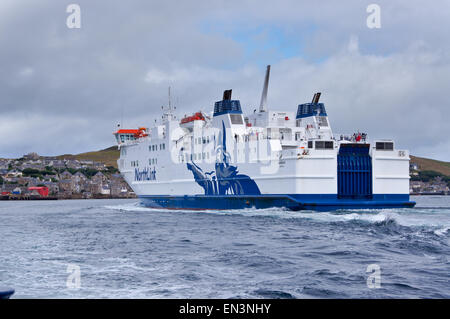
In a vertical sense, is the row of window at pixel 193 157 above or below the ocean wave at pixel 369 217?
above

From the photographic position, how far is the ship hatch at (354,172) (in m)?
30.5

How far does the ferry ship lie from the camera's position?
30297 millimetres

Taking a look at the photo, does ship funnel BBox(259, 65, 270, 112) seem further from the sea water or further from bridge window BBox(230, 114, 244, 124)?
the sea water

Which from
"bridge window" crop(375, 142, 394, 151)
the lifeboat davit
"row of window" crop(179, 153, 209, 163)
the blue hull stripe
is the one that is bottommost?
the blue hull stripe

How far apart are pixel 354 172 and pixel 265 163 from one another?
5.20m

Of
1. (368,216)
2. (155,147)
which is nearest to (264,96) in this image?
(155,147)

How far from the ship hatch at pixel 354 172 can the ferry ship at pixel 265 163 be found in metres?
0.06

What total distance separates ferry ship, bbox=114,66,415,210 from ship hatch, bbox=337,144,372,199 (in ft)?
0.18

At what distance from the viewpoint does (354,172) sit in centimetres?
3078

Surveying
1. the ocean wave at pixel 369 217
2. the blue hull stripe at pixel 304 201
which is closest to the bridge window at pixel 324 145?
the blue hull stripe at pixel 304 201

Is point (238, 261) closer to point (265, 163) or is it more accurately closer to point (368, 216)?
point (368, 216)

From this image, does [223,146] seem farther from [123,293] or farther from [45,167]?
[45,167]

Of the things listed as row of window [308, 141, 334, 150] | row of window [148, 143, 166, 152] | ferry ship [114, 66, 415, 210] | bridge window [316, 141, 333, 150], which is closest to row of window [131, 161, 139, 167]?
ferry ship [114, 66, 415, 210]

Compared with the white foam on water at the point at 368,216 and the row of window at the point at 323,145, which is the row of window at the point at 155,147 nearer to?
the white foam on water at the point at 368,216
